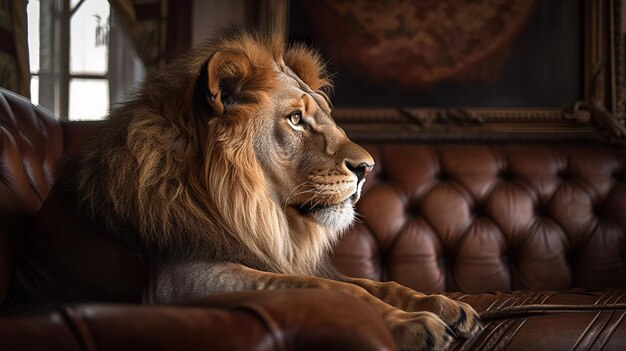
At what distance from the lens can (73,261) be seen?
163cm

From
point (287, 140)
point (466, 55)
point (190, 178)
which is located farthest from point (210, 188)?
point (466, 55)

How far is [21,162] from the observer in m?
2.06

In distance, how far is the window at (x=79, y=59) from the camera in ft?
11.5

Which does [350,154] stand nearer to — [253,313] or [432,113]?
[253,313]

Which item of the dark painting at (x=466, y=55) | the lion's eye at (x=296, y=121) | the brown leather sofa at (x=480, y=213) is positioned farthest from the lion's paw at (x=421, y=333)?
the dark painting at (x=466, y=55)

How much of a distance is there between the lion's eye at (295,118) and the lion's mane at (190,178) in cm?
7

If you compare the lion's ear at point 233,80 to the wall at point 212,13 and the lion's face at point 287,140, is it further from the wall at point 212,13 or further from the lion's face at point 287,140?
the wall at point 212,13

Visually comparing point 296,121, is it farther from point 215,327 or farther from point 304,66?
point 215,327

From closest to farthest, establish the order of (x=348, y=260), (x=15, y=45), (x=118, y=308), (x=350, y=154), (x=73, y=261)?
(x=118, y=308)
(x=73, y=261)
(x=350, y=154)
(x=348, y=260)
(x=15, y=45)

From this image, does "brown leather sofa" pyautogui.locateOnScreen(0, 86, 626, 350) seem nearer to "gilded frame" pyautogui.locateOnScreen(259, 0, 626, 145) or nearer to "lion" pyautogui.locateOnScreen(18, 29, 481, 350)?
"gilded frame" pyautogui.locateOnScreen(259, 0, 626, 145)

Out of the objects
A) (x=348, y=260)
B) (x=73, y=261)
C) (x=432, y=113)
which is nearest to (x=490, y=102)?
(x=432, y=113)

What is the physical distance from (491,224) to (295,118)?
1289 mm

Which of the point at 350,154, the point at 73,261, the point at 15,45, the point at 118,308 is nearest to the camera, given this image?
the point at 118,308

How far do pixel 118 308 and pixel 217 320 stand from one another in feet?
0.43
